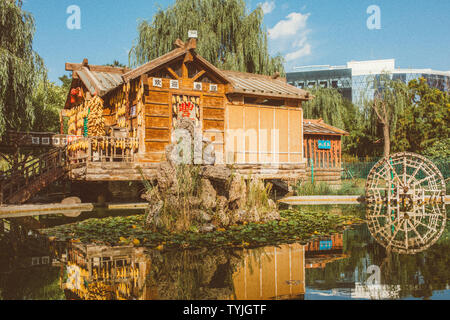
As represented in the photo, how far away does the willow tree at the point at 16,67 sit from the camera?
14.6 metres

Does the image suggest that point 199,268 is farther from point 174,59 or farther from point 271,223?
point 174,59

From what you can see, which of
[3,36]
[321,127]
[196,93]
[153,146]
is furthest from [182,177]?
[321,127]

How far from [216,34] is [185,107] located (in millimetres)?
10256

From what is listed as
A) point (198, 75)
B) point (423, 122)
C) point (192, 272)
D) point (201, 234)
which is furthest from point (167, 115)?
point (423, 122)

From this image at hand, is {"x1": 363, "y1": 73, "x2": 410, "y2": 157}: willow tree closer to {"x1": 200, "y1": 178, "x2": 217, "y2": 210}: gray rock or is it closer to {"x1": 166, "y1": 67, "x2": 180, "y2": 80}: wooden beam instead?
{"x1": 166, "y1": 67, "x2": 180, "y2": 80}: wooden beam

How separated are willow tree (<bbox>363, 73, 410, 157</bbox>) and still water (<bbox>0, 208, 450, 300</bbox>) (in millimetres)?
21621

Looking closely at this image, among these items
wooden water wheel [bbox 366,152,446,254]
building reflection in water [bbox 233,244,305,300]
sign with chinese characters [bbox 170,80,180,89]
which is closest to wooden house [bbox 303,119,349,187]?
wooden water wheel [bbox 366,152,446,254]

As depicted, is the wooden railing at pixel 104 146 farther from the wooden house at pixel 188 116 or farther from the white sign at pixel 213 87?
the white sign at pixel 213 87

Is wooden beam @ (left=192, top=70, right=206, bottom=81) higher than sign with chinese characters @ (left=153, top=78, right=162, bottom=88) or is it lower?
higher

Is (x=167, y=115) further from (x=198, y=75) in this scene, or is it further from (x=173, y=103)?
(x=198, y=75)

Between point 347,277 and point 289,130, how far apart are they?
46.0 ft

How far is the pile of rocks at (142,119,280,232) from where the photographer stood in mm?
9539

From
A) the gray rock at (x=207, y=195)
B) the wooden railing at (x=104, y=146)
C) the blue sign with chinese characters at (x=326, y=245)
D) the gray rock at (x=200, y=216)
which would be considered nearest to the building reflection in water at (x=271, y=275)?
the blue sign with chinese characters at (x=326, y=245)

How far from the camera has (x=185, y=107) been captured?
17.2 metres
